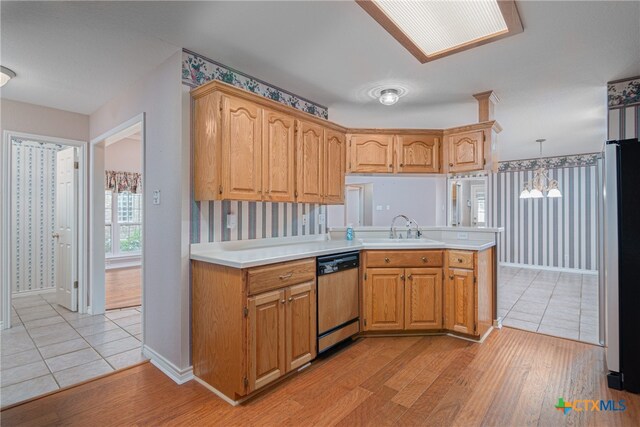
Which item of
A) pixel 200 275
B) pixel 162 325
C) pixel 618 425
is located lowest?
pixel 618 425

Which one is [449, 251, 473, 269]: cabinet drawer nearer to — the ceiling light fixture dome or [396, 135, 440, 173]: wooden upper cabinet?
[396, 135, 440, 173]: wooden upper cabinet

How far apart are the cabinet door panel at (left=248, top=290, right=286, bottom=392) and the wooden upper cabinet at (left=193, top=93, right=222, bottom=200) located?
2.67 ft

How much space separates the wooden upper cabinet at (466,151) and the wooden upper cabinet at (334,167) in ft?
3.93

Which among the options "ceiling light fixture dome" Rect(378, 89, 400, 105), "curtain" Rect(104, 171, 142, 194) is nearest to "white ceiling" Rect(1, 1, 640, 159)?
"ceiling light fixture dome" Rect(378, 89, 400, 105)

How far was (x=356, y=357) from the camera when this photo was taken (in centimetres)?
271

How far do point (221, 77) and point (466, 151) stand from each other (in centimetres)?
254

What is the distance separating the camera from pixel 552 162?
22.4 ft

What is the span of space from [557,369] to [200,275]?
9.17 feet

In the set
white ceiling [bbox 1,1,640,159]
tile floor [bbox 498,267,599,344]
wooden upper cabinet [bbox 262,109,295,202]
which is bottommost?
tile floor [bbox 498,267,599,344]

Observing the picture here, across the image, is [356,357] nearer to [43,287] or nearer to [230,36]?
[230,36]

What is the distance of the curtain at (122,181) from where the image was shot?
604 centimetres

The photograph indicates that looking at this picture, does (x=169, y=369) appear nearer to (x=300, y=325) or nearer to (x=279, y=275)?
(x=300, y=325)

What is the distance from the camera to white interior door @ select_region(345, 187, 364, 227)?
838cm

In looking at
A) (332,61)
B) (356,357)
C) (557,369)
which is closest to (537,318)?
(557,369)
